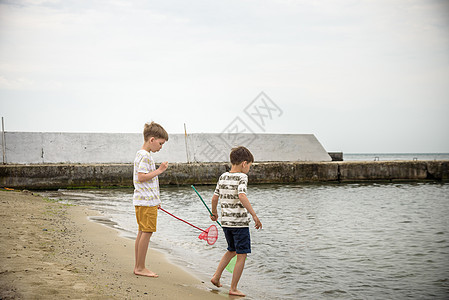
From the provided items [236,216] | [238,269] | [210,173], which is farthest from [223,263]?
[210,173]

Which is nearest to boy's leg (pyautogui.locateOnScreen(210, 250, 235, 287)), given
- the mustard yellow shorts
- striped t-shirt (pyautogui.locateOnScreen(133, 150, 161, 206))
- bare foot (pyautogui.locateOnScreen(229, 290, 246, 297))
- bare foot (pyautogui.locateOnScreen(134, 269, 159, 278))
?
bare foot (pyautogui.locateOnScreen(229, 290, 246, 297))

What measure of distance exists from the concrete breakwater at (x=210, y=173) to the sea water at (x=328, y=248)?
606 centimetres

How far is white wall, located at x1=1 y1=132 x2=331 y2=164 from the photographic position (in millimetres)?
18578

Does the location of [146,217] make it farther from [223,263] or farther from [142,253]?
[223,263]

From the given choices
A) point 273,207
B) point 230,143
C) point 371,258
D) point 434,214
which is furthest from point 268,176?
point 371,258

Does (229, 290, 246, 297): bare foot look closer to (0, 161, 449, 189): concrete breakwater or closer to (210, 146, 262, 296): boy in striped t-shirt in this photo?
(210, 146, 262, 296): boy in striped t-shirt

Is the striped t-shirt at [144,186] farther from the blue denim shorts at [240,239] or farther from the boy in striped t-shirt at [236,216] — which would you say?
the blue denim shorts at [240,239]

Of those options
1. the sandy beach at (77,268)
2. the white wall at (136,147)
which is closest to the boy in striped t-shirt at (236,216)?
the sandy beach at (77,268)

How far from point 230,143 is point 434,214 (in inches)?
483

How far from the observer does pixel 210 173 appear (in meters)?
17.4

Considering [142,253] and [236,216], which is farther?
[142,253]

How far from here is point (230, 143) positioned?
2072 cm

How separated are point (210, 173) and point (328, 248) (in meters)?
11.7

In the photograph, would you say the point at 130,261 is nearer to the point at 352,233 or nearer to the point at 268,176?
the point at 352,233
